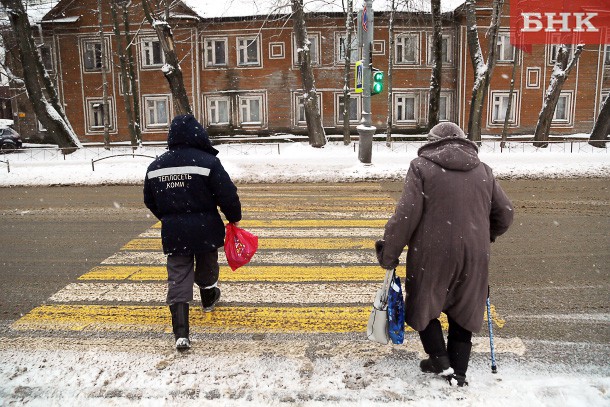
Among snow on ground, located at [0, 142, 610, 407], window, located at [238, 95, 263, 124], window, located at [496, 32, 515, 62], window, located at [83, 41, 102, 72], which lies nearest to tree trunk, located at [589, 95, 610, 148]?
window, located at [496, 32, 515, 62]

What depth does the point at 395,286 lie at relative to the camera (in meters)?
3.50

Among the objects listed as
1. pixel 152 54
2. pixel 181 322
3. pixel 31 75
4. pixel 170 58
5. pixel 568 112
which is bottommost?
pixel 181 322

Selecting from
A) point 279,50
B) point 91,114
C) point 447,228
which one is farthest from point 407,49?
point 447,228

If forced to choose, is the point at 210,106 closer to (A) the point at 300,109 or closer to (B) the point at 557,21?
(A) the point at 300,109

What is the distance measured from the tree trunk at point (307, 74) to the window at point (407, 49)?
33.1 feet

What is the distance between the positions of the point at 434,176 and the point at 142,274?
4268 millimetres

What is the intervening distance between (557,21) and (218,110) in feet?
71.5

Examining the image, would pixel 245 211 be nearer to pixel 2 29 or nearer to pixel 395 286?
pixel 395 286

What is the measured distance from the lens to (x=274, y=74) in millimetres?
31219

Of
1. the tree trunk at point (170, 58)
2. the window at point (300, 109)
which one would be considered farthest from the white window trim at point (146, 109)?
the tree trunk at point (170, 58)

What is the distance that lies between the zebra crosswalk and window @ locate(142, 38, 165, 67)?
1016 inches

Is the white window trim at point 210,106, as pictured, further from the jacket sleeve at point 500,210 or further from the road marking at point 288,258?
the jacket sleeve at point 500,210

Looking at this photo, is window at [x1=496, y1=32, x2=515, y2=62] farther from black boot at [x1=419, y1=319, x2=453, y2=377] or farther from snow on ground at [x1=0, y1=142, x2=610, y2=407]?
black boot at [x1=419, y1=319, x2=453, y2=377]

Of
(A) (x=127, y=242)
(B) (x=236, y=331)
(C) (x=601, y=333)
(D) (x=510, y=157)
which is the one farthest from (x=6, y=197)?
(D) (x=510, y=157)
